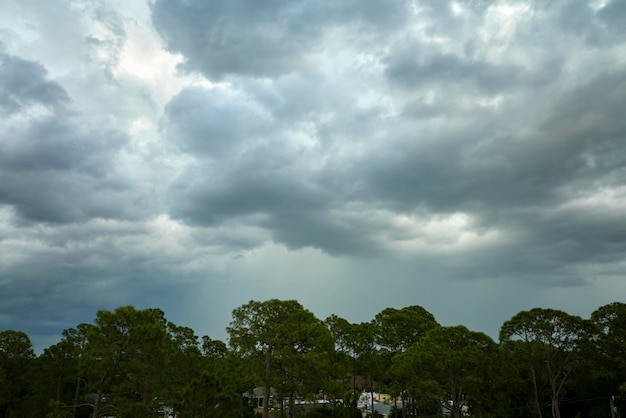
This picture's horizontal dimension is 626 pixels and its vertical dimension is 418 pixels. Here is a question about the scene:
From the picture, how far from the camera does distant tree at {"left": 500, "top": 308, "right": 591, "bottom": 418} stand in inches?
2184

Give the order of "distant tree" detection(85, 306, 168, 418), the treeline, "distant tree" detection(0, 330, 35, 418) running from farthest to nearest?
"distant tree" detection(0, 330, 35, 418)
the treeline
"distant tree" detection(85, 306, 168, 418)

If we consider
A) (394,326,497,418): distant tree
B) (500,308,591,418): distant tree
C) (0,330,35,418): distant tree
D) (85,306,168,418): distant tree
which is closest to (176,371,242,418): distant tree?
(85,306,168,418): distant tree

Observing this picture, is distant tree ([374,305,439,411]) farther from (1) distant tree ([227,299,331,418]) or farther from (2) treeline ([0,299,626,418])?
(1) distant tree ([227,299,331,418])

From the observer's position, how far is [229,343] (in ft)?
187

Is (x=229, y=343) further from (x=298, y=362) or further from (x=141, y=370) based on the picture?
(x=141, y=370)

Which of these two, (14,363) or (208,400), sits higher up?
(14,363)

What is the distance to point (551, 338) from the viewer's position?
183 feet

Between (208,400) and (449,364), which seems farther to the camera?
(449,364)

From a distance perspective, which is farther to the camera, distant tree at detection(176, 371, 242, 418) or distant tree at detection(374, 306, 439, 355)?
distant tree at detection(374, 306, 439, 355)

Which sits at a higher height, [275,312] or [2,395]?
[275,312]

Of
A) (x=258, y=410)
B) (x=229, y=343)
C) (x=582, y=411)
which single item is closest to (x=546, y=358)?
(x=582, y=411)

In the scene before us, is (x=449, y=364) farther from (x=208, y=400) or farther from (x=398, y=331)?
(x=208, y=400)

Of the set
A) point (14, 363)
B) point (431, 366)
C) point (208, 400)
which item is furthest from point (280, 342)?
point (14, 363)

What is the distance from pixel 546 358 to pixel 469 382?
10933 mm
